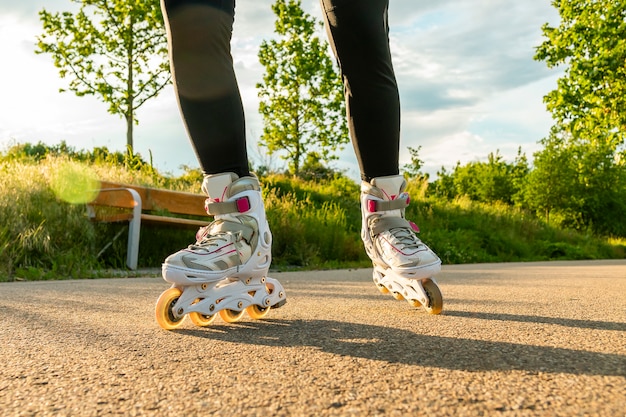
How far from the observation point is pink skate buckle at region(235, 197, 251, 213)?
6.15 ft

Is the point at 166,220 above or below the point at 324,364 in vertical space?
above

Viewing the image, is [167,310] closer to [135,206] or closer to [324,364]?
[324,364]

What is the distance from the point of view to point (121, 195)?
626 centimetres

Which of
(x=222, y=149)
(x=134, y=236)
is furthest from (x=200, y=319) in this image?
(x=134, y=236)

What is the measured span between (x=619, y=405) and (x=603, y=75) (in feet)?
54.8

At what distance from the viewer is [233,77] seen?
6.45 ft

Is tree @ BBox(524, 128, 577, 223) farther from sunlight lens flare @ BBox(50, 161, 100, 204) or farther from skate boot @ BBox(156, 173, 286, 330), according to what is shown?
skate boot @ BBox(156, 173, 286, 330)

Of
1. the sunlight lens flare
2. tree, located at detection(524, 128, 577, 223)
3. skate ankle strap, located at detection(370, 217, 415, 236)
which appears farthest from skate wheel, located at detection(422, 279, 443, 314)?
tree, located at detection(524, 128, 577, 223)

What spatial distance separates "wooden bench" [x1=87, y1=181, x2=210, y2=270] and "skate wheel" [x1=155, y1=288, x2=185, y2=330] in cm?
449

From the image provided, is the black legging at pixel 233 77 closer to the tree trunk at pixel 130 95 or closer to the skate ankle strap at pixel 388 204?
the skate ankle strap at pixel 388 204

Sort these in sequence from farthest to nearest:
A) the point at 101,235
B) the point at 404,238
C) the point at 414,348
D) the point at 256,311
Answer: the point at 101,235 < the point at 404,238 < the point at 256,311 < the point at 414,348

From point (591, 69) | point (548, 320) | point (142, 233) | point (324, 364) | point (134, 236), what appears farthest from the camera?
point (591, 69)

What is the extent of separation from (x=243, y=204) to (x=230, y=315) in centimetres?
35

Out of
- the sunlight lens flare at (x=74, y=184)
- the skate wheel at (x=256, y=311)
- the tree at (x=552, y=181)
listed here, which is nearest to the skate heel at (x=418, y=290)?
the skate wheel at (x=256, y=311)
